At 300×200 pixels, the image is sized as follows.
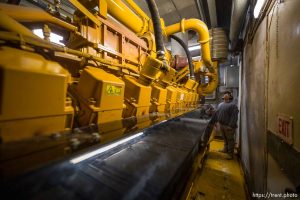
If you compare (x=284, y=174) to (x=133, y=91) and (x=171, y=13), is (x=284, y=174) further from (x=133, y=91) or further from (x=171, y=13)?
(x=171, y=13)

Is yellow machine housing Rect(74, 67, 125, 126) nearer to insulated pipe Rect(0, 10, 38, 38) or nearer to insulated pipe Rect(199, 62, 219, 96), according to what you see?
insulated pipe Rect(0, 10, 38, 38)

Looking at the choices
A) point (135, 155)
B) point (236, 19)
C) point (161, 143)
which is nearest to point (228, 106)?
point (236, 19)

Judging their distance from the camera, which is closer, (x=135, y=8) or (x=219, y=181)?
(x=135, y=8)

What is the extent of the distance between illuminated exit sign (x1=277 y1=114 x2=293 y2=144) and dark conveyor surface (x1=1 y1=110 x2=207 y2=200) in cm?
66

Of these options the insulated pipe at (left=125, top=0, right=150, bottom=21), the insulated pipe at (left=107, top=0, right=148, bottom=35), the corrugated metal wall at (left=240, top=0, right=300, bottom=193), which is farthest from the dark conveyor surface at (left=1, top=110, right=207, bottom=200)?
the insulated pipe at (left=125, top=0, right=150, bottom=21)

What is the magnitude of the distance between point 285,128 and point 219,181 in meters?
2.24

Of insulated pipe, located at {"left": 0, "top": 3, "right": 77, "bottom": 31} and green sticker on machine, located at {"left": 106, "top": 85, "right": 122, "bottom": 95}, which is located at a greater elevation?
insulated pipe, located at {"left": 0, "top": 3, "right": 77, "bottom": 31}

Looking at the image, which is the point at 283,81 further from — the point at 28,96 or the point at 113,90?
the point at 28,96

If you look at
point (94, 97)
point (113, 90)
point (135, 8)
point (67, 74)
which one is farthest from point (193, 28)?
point (67, 74)

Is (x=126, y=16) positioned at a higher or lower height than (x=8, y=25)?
higher

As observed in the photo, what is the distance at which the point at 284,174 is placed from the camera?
3.31 ft

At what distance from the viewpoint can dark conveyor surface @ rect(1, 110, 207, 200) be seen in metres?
0.57

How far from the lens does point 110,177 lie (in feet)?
2.59

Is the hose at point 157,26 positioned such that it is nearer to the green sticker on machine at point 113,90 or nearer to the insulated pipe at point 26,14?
the green sticker on machine at point 113,90
